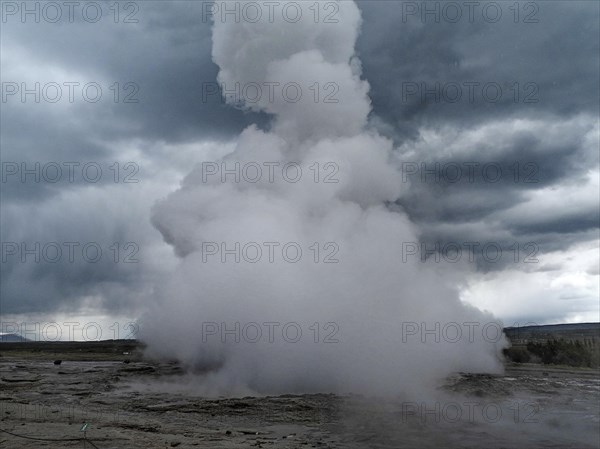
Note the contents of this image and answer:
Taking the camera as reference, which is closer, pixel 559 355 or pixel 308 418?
pixel 308 418

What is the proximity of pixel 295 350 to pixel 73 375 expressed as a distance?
23795 millimetres

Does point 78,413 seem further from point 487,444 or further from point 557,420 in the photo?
point 557,420

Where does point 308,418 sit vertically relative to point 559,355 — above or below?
below

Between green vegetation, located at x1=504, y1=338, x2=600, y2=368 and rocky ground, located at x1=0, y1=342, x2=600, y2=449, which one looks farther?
green vegetation, located at x1=504, y1=338, x2=600, y2=368

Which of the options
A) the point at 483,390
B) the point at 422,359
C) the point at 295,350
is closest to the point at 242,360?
the point at 295,350

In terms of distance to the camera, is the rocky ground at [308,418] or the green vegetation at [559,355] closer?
the rocky ground at [308,418]

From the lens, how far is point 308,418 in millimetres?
23906

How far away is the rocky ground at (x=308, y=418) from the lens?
1912 cm

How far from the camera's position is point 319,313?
3816 cm

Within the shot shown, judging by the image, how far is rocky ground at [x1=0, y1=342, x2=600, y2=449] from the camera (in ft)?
62.7

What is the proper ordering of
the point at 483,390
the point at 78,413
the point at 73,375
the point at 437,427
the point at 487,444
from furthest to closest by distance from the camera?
the point at 73,375
the point at 483,390
the point at 78,413
the point at 437,427
the point at 487,444

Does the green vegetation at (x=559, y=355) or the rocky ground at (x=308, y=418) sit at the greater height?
the green vegetation at (x=559, y=355)

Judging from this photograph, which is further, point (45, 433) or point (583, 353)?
point (583, 353)

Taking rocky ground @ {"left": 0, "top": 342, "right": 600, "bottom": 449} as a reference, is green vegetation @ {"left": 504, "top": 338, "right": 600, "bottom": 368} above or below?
above
